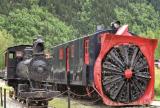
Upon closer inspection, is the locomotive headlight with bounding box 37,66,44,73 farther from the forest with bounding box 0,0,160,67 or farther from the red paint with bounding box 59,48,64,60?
the forest with bounding box 0,0,160,67

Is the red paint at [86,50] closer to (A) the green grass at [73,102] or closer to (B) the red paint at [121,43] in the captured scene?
(B) the red paint at [121,43]

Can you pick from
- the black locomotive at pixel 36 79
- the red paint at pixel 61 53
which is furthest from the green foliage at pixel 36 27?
the black locomotive at pixel 36 79

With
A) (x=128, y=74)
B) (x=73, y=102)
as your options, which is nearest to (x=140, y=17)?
(x=73, y=102)

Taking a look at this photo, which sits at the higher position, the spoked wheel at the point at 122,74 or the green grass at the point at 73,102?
the spoked wheel at the point at 122,74

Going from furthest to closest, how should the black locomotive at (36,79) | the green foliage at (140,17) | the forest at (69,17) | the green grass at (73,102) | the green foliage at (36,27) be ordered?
the green foliage at (140,17) → the forest at (69,17) → the green foliage at (36,27) → the green grass at (73,102) → the black locomotive at (36,79)

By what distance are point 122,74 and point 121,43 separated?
1.25 m

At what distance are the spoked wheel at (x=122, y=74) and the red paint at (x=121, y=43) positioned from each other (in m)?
0.17

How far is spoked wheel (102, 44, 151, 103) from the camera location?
1980 centimetres

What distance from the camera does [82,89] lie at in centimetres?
2491

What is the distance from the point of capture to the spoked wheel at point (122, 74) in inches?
779

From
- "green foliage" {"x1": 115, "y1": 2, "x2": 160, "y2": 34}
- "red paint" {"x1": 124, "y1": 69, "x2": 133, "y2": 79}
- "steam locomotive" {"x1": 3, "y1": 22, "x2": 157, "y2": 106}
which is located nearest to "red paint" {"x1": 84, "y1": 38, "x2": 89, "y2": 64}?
"steam locomotive" {"x1": 3, "y1": 22, "x2": 157, "y2": 106}

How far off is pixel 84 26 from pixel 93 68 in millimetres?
106135

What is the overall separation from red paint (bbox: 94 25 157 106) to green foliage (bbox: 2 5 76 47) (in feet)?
263

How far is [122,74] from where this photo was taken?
784 inches
